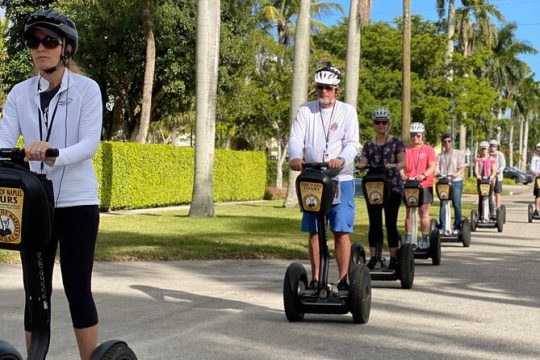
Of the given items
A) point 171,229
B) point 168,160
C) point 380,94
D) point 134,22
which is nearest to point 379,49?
point 380,94

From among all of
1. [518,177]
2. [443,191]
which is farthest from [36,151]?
[518,177]

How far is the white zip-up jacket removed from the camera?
421cm

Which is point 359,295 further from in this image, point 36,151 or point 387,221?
point 36,151

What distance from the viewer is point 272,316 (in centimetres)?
779

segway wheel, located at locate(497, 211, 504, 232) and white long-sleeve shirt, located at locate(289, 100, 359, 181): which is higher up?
white long-sleeve shirt, located at locate(289, 100, 359, 181)

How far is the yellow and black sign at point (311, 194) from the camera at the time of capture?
23.6ft

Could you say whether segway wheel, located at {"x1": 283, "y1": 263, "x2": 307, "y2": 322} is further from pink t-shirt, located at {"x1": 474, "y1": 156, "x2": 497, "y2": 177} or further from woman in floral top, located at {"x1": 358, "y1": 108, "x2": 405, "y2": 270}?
pink t-shirt, located at {"x1": 474, "y1": 156, "x2": 497, "y2": 177}

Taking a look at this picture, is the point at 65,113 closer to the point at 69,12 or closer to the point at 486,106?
the point at 69,12

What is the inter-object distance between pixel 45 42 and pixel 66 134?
419mm

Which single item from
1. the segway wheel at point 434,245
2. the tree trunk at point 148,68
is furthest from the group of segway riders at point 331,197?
the tree trunk at point 148,68

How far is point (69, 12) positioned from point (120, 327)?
2951 cm

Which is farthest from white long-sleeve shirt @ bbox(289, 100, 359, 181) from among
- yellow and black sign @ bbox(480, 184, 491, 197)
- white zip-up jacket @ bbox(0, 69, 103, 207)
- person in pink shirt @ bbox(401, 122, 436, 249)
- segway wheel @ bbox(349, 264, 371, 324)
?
yellow and black sign @ bbox(480, 184, 491, 197)

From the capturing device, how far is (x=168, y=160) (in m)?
28.4

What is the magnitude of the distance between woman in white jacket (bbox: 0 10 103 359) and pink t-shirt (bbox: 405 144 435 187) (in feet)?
30.1
